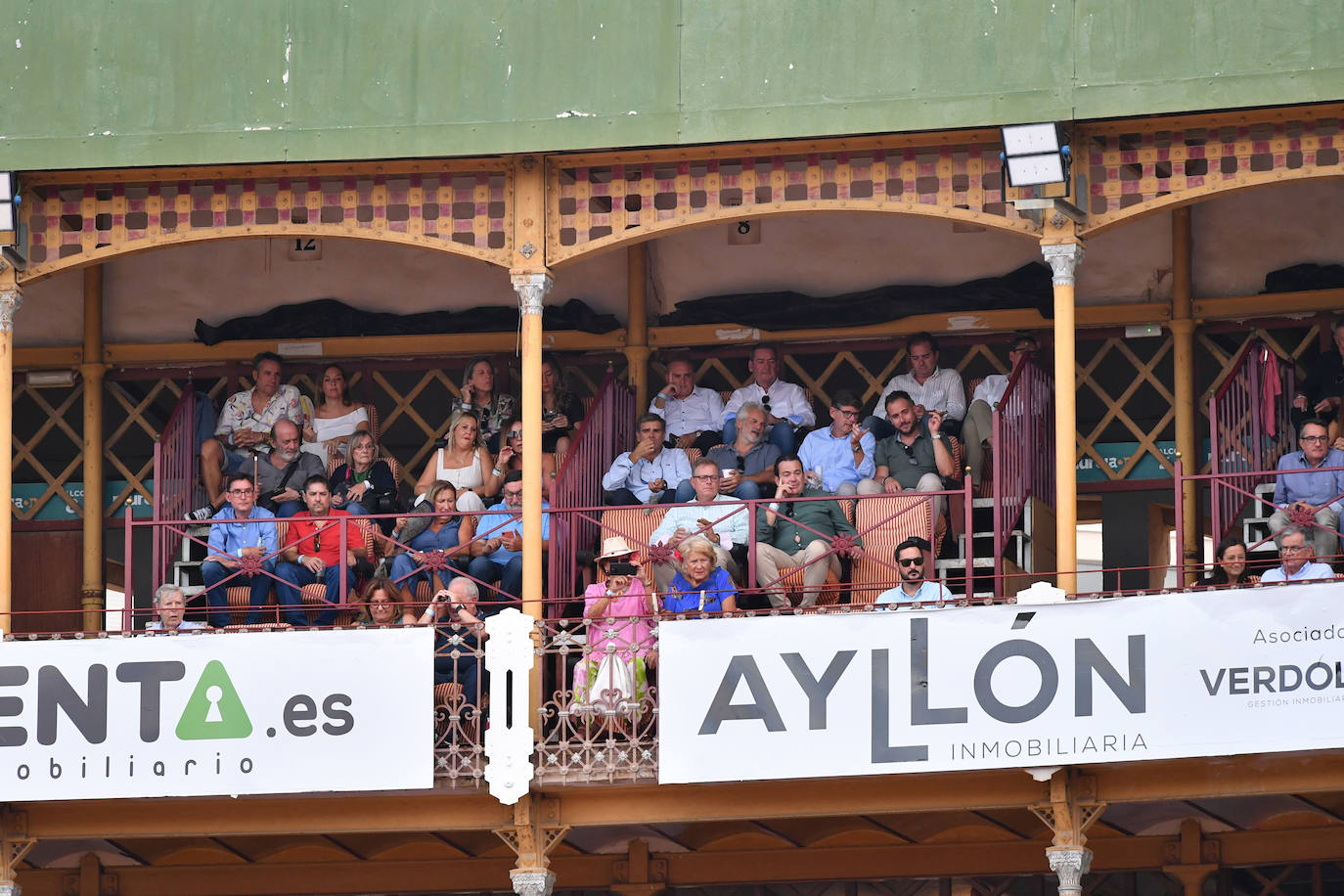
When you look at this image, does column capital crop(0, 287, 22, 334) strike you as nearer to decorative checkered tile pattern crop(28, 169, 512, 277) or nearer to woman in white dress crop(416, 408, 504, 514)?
decorative checkered tile pattern crop(28, 169, 512, 277)

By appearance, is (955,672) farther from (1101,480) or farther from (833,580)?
(1101,480)

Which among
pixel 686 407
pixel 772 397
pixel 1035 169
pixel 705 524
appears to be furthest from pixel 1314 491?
pixel 686 407

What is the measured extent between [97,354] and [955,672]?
910cm

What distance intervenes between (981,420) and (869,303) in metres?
2.01

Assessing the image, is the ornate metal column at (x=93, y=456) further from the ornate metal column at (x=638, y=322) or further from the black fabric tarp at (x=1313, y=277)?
the black fabric tarp at (x=1313, y=277)

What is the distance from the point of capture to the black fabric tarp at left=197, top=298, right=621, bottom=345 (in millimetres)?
23156

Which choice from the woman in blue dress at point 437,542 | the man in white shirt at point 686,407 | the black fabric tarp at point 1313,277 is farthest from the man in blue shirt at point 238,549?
the black fabric tarp at point 1313,277

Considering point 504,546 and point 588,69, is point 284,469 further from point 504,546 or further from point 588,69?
point 588,69

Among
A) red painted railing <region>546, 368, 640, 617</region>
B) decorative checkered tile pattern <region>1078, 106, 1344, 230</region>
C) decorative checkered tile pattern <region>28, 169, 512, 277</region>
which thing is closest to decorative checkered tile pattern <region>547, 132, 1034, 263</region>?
decorative checkered tile pattern <region>28, 169, 512, 277</region>

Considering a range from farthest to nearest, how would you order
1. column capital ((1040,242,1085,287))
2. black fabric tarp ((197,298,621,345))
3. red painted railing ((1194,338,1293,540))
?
black fabric tarp ((197,298,621,345))
red painted railing ((1194,338,1293,540))
column capital ((1040,242,1085,287))

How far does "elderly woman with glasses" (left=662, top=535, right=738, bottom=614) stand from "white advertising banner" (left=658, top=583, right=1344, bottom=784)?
0.62 meters

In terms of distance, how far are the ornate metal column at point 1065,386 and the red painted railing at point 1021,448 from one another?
2.53ft

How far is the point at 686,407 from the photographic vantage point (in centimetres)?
2200

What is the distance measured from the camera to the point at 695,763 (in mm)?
A: 18328
